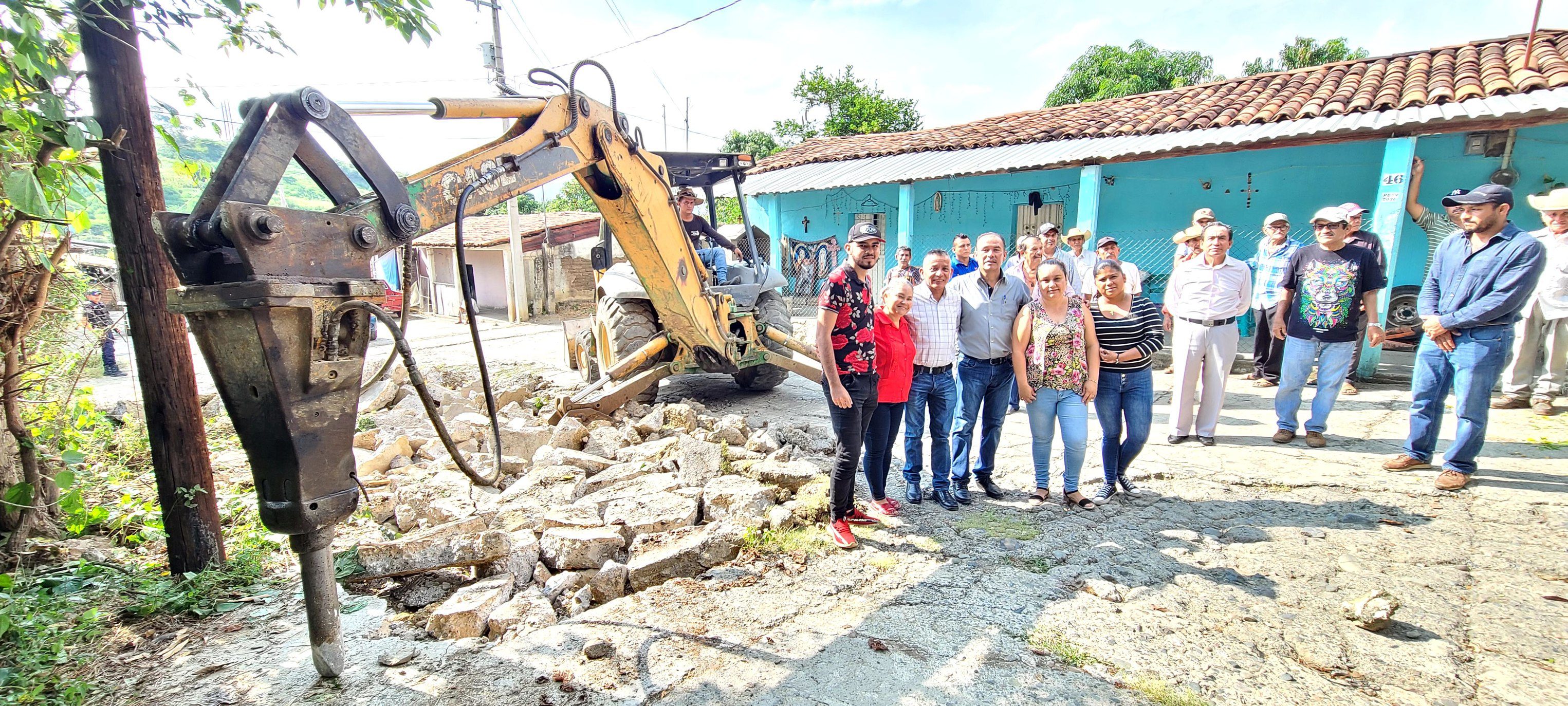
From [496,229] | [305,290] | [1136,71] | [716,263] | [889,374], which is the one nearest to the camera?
[305,290]

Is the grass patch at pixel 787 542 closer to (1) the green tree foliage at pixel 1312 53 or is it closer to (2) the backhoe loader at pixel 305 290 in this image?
(2) the backhoe loader at pixel 305 290

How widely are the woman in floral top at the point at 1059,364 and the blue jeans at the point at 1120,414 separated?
13cm

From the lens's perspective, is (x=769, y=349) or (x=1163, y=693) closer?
(x=1163, y=693)

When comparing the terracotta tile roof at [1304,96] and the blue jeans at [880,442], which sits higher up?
the terracotta tile roof at [1304,96]

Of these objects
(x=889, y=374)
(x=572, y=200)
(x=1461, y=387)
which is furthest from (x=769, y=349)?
(x=572, y=200)

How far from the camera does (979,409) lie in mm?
4258

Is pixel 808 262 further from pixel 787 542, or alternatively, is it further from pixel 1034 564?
pixel 1034 564

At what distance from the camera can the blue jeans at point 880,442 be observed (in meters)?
3.79

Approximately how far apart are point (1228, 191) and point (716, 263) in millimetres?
8070

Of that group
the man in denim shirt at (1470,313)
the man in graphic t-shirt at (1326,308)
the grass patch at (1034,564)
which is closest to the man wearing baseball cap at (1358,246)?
the man in graphic t-shirt at (1326,308)

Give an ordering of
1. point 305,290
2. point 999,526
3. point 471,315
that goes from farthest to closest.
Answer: point 999,526 < point 471,315 < point 305,290

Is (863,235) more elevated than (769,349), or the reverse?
(863,235)

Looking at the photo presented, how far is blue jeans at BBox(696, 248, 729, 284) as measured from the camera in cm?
604

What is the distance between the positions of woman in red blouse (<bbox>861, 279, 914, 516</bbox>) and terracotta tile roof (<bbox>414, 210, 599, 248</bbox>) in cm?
1378
